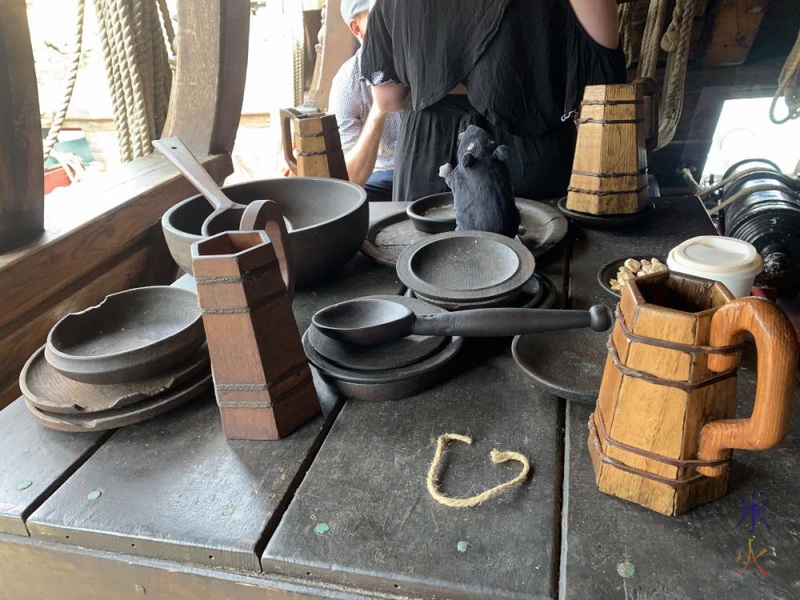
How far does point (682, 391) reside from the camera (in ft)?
1.79

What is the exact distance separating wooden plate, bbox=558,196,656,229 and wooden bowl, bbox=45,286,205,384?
0.91 m

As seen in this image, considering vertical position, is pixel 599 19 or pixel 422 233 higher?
pixel 599 19

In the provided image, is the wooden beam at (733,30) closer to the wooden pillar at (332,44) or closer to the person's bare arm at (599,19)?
the person's bare arm at (599,19)

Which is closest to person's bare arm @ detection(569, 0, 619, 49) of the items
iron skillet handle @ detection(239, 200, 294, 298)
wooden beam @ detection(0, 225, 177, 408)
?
iron skillet handle @ detection(239, 200, 294, 298)

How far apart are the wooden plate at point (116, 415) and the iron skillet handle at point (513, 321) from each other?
0.40 m

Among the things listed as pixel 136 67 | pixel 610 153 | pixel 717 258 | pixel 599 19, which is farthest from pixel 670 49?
pixel 136 67

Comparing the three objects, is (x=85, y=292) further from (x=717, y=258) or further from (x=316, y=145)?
(x=717, y=258)

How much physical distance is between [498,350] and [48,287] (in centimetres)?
100

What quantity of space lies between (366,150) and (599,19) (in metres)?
1.17

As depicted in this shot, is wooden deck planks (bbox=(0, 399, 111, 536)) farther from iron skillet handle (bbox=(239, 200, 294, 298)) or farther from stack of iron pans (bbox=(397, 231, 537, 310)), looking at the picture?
stack of iron pans (bbox=(397, 231, 537, 310))

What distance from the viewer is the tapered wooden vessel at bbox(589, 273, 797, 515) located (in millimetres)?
500

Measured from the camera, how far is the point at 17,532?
0.69 m

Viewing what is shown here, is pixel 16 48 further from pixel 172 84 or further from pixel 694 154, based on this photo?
pixel 694 154

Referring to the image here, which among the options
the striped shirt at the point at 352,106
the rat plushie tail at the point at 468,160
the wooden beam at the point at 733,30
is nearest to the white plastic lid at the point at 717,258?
the rat plushie tail at the point at 468,160
